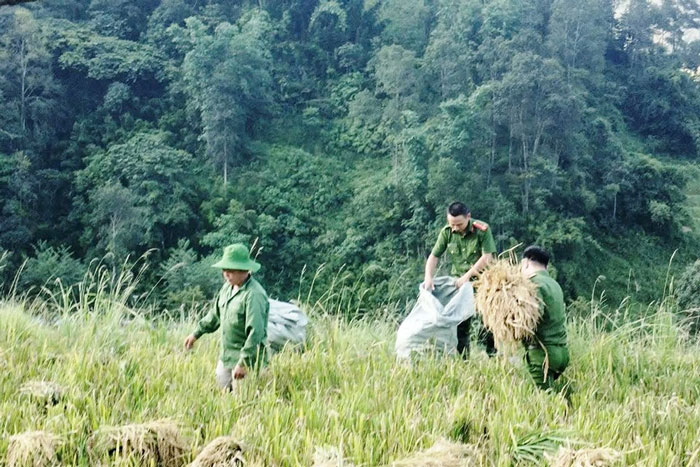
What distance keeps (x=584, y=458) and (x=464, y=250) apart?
219cm

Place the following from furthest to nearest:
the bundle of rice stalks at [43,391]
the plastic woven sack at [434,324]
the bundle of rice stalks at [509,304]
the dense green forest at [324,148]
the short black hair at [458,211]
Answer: the dense green forest at [324,148]
the short black hair at [458,211]
the plastic woven sack at [434,324]
the bundle of rice stalks at [509,304]
the bundle of rice stalks at [43,391]

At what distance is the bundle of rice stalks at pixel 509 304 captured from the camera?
275 cm

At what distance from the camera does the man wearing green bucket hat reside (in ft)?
9.17

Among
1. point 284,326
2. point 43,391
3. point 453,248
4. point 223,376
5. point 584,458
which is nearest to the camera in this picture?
point 584,458

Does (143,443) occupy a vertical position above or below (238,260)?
below

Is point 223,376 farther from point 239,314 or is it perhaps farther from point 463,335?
point 463,335

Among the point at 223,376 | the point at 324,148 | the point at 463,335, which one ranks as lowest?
the point at 324,148

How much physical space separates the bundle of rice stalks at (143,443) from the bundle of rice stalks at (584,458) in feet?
3.76

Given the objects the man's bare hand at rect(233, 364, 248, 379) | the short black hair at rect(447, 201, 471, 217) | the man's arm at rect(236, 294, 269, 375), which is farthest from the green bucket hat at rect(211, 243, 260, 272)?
the short black hair at rect(447, 201, 471, 217)

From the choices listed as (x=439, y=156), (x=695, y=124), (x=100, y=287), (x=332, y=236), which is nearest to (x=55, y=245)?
(x=332, y=236)

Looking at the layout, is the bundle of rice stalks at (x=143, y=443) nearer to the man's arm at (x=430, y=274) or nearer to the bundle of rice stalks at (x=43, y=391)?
the bundle of rice stalks at (x=43, y=391)

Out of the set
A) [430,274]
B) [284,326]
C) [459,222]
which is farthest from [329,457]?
[459,222]

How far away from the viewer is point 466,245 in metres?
3.96

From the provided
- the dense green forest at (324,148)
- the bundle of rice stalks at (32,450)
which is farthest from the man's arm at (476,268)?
the dense green forest at (324,148)
